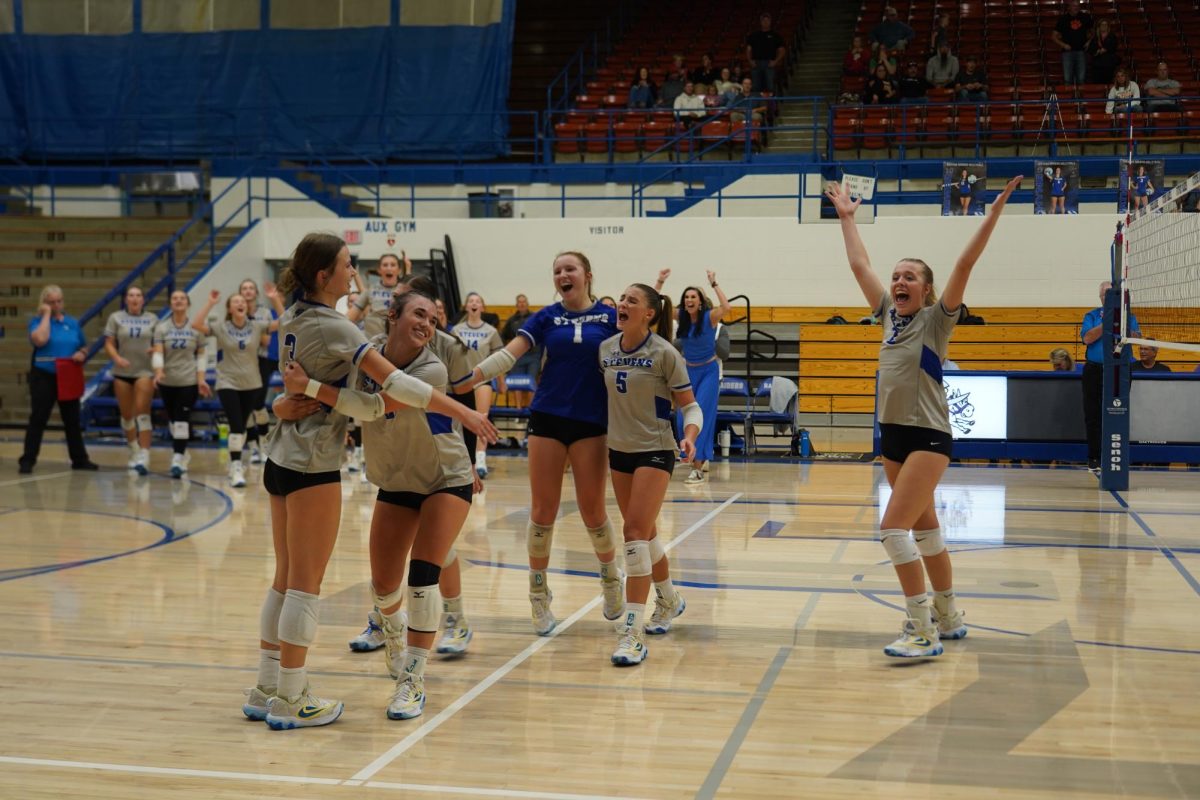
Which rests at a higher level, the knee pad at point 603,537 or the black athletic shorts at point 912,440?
the black athletic shorts at point 912,440

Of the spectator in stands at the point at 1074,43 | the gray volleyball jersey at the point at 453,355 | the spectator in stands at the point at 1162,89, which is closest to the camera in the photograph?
the gray volleyball jersey at the point at 453,355

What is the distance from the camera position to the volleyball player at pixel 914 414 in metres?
6.07

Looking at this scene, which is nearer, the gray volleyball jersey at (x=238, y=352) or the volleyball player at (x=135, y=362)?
the gray volleyball jersey at (x=238, y=352)

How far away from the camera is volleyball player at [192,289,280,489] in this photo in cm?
1217

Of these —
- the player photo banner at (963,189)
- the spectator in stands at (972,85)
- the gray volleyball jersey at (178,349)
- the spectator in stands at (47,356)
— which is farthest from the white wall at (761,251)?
the gray volleyball jersey at (178,349)

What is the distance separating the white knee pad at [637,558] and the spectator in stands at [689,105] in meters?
15.3

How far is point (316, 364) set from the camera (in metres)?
4.78

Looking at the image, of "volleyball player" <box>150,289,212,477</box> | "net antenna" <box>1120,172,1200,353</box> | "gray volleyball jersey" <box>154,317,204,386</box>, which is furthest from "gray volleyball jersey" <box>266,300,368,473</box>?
"gray volleyball jersey" <box>154,317,204,386</box>

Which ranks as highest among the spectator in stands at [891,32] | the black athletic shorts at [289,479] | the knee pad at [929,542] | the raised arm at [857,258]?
the spectator in stands at [891,32]

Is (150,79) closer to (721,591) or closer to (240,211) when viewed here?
(240,211)

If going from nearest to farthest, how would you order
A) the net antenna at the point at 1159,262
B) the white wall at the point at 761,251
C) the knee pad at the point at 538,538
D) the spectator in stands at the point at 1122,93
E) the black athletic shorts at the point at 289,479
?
the black athletic shorts at the point at 289,479, the knee pad at the point at 538,538, the net antenna at the point at 1159,262, the white wall at the point at 761,251, the spectator in stands at the point at 1122,93

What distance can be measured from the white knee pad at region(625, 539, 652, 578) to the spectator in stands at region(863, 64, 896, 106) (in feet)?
53.1

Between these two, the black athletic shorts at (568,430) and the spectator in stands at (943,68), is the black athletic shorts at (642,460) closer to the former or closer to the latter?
the black athletic shorts at (568,430)

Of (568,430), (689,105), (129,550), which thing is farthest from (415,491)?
(689,105)
